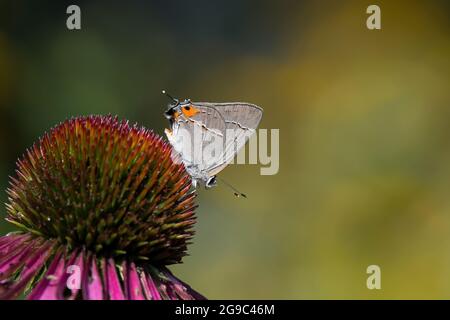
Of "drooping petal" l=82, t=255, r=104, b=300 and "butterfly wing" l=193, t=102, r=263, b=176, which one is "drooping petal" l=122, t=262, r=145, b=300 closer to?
"drooping petal" l=82, t=255, r=104, b=300

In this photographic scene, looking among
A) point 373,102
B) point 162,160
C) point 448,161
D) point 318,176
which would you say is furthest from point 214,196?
point 162,160

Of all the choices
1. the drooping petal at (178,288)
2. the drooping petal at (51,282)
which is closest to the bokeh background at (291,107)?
the drooping petal at (178,288)

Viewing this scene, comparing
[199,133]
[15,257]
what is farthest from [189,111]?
[15,257]

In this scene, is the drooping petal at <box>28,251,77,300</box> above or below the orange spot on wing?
below

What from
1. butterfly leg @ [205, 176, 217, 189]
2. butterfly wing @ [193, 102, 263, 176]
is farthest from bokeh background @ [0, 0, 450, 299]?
butterfly wing @ [193, 102, 263, 176]

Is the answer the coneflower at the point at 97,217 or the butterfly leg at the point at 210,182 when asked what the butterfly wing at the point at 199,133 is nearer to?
the butterfly leg at the point at 210,182

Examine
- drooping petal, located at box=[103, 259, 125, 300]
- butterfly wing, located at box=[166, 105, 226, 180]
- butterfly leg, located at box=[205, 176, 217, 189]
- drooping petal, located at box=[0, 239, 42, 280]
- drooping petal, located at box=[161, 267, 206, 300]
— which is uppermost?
butterfly wing, located at box=[166, 105, 226, 180]

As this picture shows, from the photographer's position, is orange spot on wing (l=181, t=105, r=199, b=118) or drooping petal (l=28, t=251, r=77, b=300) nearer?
drooping petal (l=28, t=251, r=77, b=300)

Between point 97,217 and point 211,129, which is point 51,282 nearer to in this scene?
point 97,217
